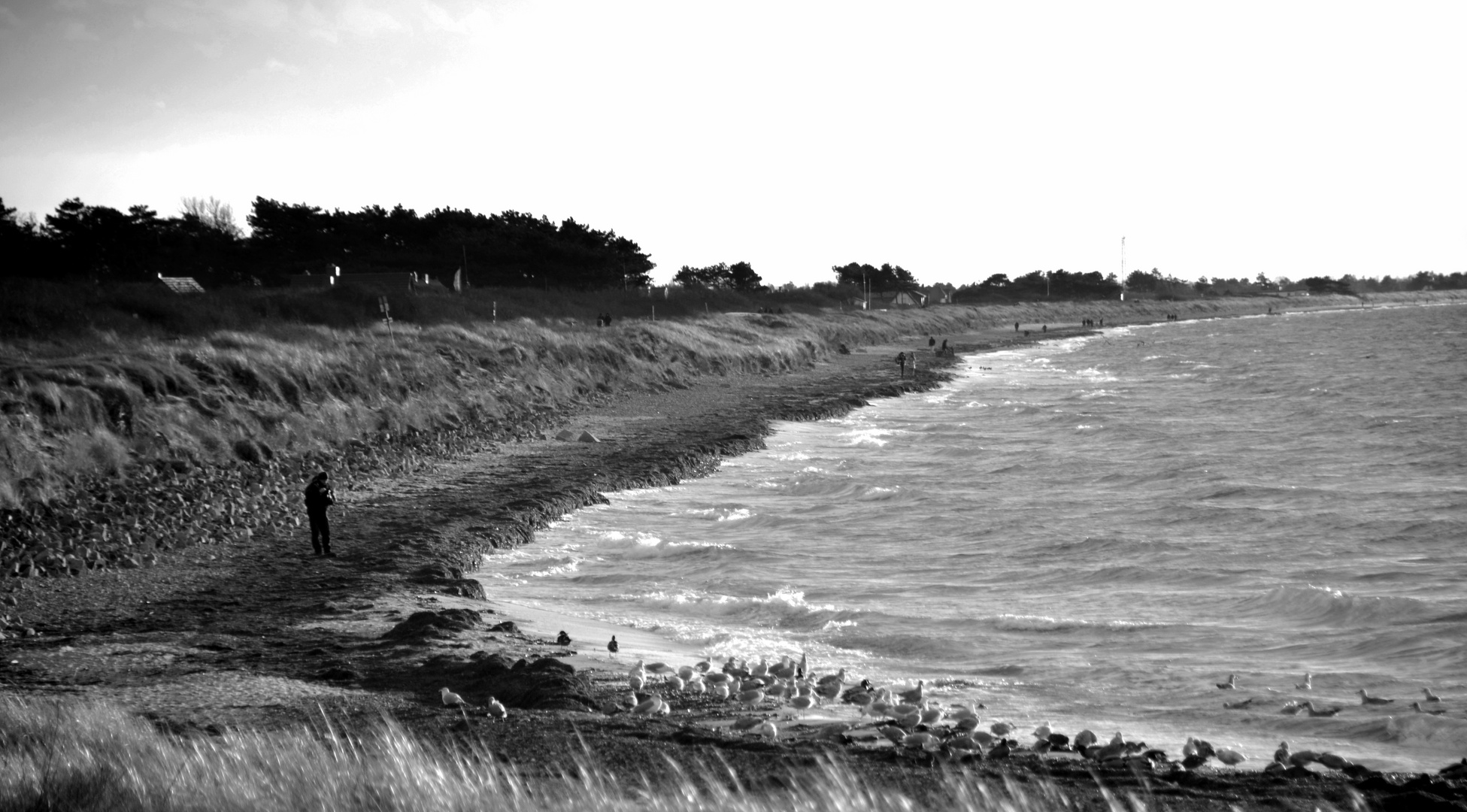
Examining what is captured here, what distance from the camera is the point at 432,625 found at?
10789 mm

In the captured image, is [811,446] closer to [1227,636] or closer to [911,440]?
[911,440]

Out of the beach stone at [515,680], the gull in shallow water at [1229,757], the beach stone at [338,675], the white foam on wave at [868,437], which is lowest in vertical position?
the white foam on wave at [868,437]

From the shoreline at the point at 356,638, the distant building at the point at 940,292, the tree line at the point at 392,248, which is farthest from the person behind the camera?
the distant building at the point at 940,292

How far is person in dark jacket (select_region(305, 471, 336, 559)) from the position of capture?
13.8 meters

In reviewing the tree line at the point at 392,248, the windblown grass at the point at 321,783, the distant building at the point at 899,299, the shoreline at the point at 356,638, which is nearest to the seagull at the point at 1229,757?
the shoreline at the point at 356,638

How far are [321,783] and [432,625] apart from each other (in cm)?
512

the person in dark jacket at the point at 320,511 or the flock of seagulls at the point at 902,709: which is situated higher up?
the person in dark jacket at the point at 320,511

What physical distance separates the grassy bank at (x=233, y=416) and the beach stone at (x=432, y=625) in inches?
176

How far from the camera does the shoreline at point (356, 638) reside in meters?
7.73

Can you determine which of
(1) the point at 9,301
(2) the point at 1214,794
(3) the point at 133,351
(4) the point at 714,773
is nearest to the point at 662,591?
(4) the point at 714,773

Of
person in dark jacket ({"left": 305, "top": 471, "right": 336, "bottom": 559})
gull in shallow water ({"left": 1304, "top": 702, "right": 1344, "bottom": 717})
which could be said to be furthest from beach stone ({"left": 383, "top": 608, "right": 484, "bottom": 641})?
gull in shallow water ({"left": 1304, "top": 702, "right": 1344, "bottom": 717})

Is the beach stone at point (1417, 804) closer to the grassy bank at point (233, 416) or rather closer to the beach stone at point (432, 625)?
the beach stone at point (432, 625)

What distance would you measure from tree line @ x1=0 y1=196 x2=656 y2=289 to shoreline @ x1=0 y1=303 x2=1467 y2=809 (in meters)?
43.4

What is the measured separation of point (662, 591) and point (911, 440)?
16681mm
